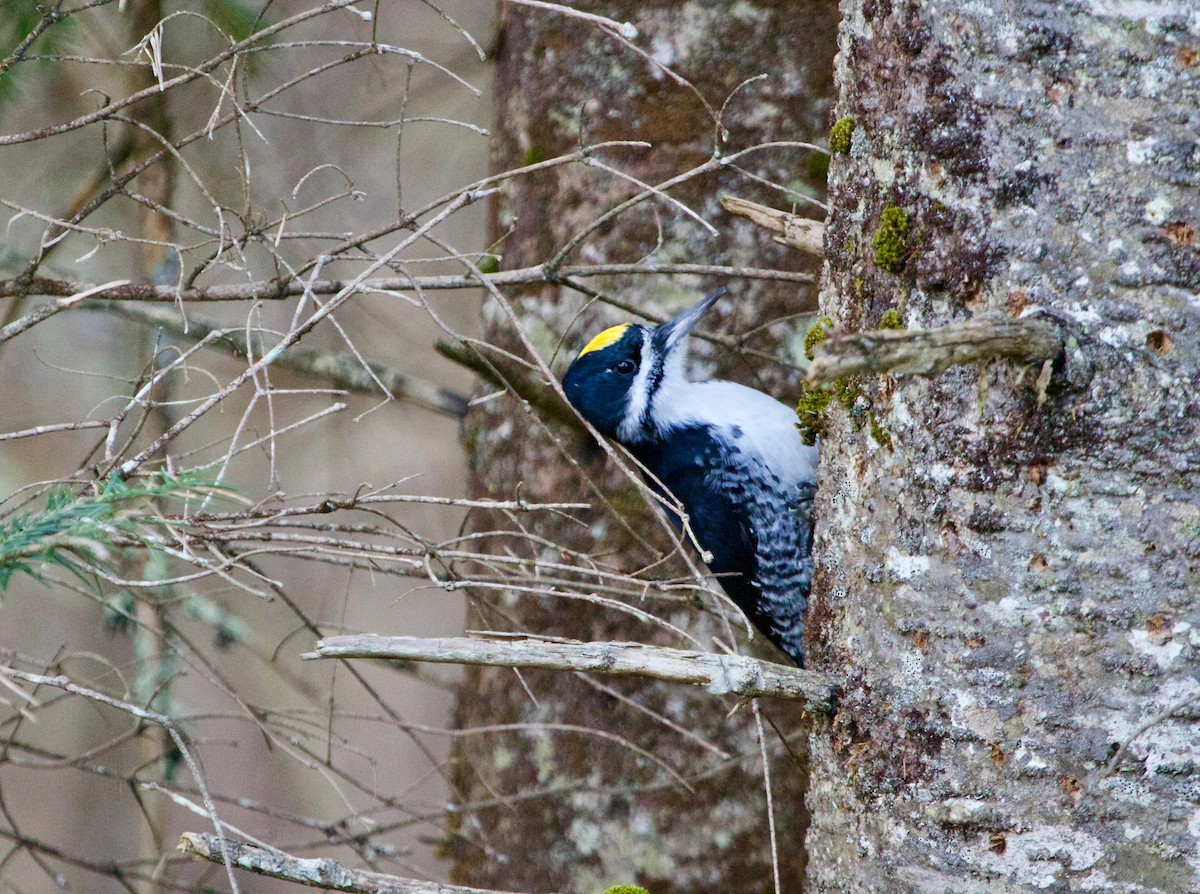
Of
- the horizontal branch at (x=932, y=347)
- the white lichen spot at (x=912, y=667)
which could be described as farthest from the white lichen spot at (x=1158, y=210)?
the white lichen spot at (x=912, y=667)

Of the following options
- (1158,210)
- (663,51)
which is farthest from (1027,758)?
(663,51)

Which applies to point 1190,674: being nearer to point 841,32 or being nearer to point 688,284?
point 841,32

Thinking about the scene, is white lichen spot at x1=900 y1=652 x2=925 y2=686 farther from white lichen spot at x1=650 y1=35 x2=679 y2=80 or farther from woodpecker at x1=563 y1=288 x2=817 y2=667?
white lichen spot at x1=650 y1=35 x2=679 y2=80

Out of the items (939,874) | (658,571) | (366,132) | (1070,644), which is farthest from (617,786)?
(366,132)

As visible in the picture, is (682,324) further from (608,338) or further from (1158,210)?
(1158,210)

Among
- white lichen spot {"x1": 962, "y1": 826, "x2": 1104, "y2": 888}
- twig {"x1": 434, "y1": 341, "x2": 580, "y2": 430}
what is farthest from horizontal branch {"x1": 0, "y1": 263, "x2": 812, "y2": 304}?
white lichen spot {"x1": 962, "y1": 826, "x2": 1104, "y2": 888}

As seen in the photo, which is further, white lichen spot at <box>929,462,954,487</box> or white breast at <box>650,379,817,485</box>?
white breast at <box>650,379,817,485</box>

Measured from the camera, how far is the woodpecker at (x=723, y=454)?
2963 mm

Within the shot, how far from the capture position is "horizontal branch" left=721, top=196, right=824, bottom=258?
197cm

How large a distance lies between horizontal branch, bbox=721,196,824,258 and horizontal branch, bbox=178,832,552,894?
123 cm

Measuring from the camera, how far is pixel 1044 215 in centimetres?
148

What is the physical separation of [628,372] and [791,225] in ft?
3.79

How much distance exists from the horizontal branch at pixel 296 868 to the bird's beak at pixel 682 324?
5.50 feet

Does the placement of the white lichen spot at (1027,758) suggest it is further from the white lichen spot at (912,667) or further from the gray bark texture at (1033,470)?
the white lichen spot at (912,667)
